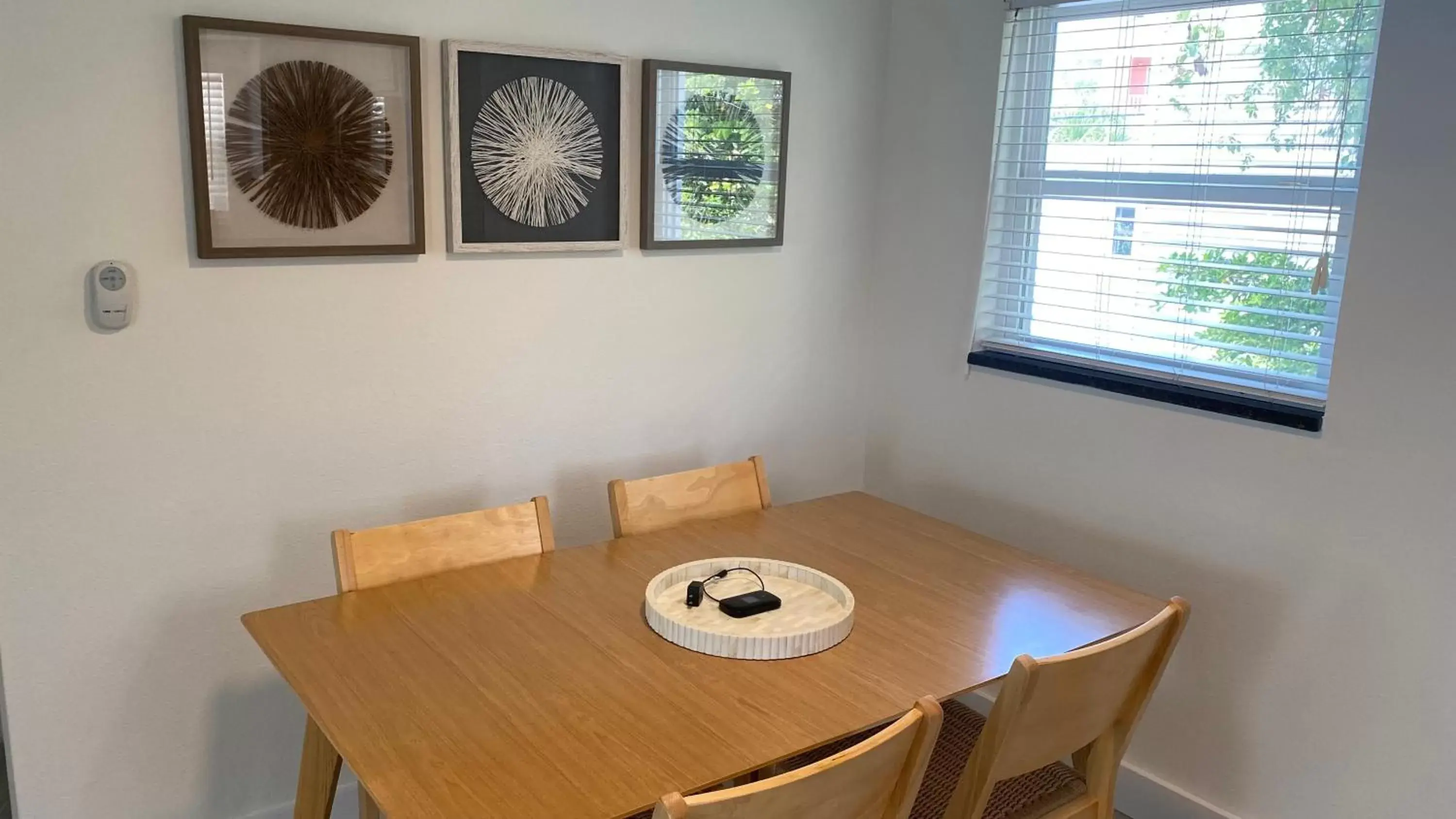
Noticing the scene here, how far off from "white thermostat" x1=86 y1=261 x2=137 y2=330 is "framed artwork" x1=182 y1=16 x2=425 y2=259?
15 cm

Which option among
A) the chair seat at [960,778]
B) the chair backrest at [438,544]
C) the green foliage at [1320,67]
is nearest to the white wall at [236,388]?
the chair backrest at [438,544]

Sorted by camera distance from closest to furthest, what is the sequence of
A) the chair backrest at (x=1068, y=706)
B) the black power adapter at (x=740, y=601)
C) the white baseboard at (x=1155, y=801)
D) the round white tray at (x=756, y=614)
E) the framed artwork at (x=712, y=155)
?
1. the chair backrest at (x=1068, y=706)
2. the round white tray at (x=756, y=614)
3. the black power adapter at (x=740, y=601)
4. the white baseboard at (x=1155, y=801)
5. the framed artwork at (x=712, y=155)

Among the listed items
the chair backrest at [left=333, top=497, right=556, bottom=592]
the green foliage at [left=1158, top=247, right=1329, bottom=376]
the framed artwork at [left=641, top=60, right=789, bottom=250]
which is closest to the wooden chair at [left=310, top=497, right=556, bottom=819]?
the chair backrest at [left=333, top=497, right=556, bottom=592]

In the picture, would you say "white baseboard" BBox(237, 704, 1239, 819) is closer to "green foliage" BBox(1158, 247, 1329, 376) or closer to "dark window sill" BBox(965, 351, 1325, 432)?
"dark window sill" BBox(965, 351, 1325, 432)

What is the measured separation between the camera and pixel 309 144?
2160mm

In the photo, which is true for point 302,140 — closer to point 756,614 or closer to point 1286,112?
point 756,614

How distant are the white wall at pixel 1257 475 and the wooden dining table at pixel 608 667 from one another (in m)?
0.44

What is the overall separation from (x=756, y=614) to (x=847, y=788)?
1.85 ft

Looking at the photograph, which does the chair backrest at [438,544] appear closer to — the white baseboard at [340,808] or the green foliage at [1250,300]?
the white baseboard at [340,808]

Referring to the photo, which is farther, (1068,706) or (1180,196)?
(1180,196)

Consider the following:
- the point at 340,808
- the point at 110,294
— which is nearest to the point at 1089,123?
the point at 110,294

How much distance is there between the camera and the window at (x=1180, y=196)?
2.21m

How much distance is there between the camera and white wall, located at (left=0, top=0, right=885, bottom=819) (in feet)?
6.50

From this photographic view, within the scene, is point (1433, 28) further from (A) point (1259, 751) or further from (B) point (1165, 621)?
(A) point (1259, 751)
